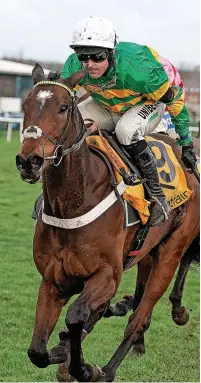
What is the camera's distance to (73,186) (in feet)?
17.2

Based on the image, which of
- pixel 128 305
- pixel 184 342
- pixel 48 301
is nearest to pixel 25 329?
pixel 128 305

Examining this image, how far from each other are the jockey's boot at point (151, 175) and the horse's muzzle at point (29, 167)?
1.40 m

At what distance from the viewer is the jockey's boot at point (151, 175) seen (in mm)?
5863

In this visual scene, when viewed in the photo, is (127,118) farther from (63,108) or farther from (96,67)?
(63,108)

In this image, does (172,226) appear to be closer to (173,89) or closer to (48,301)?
(173,89)

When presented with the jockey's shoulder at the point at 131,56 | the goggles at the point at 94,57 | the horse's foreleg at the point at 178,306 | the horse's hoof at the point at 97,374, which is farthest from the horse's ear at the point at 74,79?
the horse's foreleg at the point at 178,306

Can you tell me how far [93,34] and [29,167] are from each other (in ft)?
3.83

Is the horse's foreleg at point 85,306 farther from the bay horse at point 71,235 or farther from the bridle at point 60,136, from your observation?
the bridle at point 60,136

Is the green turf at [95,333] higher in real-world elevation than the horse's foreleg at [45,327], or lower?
→ lower

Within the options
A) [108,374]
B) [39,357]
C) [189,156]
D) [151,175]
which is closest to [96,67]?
[151,175]

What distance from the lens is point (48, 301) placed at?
547cm

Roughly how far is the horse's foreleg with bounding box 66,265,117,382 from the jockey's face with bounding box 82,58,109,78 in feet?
3.88

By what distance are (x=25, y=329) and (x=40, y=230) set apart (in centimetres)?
233

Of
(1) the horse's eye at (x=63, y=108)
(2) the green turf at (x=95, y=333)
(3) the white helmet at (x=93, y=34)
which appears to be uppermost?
(3) the white helmet at (x=93, y=34)
